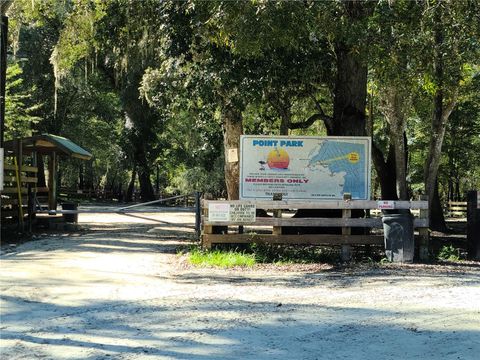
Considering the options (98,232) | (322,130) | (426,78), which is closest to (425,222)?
(426,78)

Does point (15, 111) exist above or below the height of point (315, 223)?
above

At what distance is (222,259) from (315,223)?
2.07 metres

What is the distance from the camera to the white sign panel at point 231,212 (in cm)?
1147

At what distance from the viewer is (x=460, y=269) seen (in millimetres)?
10523

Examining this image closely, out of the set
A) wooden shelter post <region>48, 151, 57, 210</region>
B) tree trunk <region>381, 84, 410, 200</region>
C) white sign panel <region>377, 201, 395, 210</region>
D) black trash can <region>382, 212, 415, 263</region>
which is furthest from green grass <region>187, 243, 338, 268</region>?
wooden shelter post <region>48, 151, 57, 210</region>

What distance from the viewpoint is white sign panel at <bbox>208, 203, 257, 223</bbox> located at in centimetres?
1147

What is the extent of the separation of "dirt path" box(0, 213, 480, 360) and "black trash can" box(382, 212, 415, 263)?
518 millimetres

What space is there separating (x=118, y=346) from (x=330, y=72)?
12.1 meters

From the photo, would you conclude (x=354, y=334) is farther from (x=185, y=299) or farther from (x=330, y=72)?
(x=330, y=72)

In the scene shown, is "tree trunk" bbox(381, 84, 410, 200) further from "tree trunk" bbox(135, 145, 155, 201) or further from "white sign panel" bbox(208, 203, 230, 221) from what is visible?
"tree trunk" bbox(135, 145, 155, 201)

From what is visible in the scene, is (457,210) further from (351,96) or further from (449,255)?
(449,255)

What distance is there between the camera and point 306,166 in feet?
40.5

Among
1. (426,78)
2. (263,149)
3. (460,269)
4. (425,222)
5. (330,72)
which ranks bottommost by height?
(460,269)

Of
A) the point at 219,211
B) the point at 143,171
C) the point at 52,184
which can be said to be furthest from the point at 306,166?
the point at 143,171
